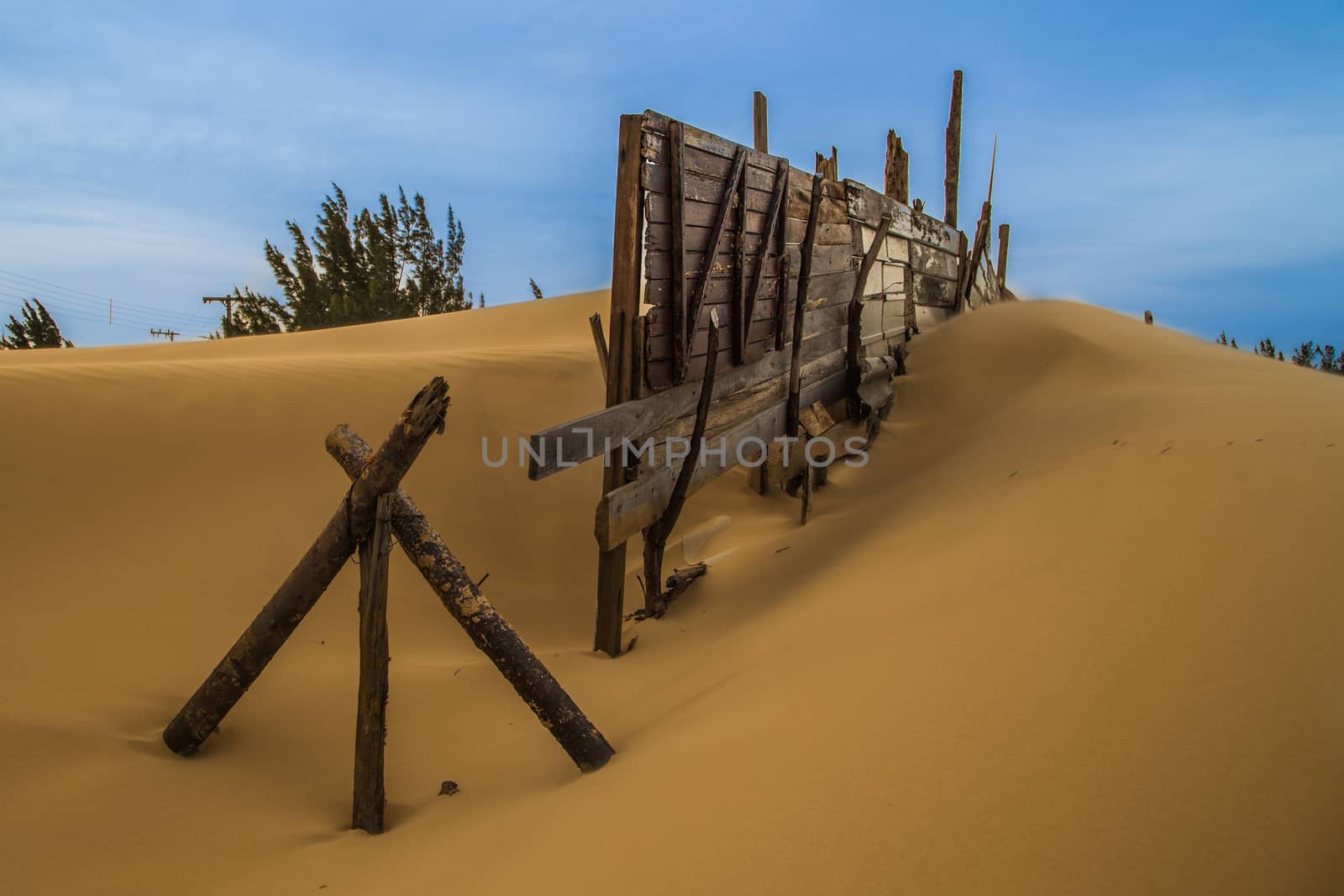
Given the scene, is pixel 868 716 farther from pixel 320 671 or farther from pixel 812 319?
pixel 812 319

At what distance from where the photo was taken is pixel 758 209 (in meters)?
5.56

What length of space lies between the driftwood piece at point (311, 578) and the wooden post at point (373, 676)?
73 mm

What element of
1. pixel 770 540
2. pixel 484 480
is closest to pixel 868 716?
pixel 770 540

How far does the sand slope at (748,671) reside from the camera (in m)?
1.71

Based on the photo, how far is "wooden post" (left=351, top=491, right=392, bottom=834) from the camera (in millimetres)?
2621

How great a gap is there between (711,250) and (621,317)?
3.19ft

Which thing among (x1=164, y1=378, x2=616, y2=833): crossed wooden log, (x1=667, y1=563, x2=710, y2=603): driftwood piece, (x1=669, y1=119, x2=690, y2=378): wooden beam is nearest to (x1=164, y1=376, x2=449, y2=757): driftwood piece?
(x1=164, y1=378, x2=616, y2=833): crossed wooden log

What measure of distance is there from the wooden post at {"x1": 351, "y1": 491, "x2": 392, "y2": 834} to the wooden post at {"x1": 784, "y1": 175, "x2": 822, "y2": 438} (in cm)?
444

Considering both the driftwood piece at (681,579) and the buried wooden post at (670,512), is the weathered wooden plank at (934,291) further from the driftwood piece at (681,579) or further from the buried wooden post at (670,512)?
the driftwood piece at (681,579)

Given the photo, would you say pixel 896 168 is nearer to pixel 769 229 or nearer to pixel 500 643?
pixel 769 229

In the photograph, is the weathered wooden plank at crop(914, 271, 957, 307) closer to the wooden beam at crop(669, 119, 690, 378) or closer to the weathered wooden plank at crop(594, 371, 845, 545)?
the weathered wooden plank at crop(594, 371, 845, 545)

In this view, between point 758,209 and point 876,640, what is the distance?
3.69m

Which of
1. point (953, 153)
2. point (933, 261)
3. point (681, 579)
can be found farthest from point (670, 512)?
point (953, 153)

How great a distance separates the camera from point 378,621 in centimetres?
272
